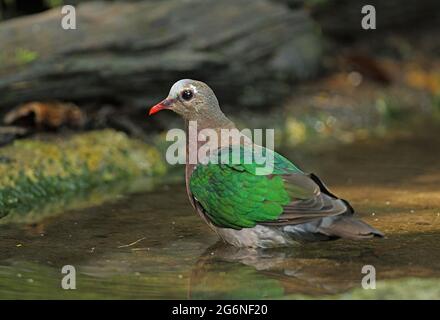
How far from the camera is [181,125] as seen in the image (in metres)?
8.99

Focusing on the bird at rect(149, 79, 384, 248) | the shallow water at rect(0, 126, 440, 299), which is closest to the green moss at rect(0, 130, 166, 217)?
the shallow water at rect(0, 126, 440, 299)

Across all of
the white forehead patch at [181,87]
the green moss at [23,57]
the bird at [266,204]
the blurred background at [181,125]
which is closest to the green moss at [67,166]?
the blurred background at [181,125]

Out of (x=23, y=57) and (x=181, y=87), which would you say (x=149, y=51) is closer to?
(x=23, y=57)

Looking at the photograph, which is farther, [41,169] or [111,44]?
[111,44]

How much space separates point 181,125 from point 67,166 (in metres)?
1.79

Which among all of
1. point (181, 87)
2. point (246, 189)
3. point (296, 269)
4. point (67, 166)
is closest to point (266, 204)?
point (246, 189)

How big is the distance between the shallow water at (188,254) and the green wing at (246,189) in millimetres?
228

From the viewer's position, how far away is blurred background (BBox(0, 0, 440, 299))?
4.86m

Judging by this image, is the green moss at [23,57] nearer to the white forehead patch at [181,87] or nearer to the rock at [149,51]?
the rock at [149,51]

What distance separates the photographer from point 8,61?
23.9 feet

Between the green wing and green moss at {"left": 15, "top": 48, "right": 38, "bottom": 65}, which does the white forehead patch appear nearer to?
the green wing

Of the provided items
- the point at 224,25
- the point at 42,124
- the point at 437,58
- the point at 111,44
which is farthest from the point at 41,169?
the point at 437,58
